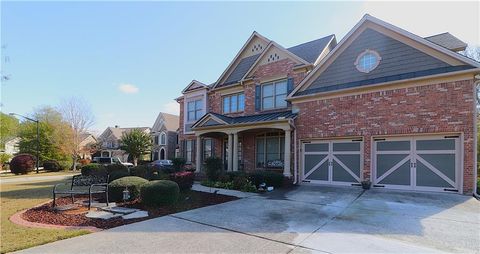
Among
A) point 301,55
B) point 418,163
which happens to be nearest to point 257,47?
point 301,55

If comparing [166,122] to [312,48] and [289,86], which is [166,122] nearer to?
[312,48]

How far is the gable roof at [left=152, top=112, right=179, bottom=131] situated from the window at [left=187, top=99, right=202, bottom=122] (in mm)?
24961

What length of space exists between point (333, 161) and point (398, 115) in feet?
11.6

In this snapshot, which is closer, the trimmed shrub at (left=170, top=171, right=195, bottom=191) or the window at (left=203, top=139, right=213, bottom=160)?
the trimmed shrub at (left=170, top=171, right=195, bottom=191)

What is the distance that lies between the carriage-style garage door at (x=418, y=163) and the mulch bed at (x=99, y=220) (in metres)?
6.63

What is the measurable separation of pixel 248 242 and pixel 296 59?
12.4 meters

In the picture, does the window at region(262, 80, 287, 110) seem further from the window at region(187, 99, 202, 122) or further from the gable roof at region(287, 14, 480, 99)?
the window at region(187, 99, 202, 122)

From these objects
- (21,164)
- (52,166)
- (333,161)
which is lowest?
(52,166)

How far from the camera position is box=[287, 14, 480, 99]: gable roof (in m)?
10.6

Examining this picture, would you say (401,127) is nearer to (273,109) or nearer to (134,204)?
(273,109)

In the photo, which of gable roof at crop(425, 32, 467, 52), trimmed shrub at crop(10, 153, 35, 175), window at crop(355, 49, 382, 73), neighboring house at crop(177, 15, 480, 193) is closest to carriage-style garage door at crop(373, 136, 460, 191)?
neighboring house at crop(177, 15, 480, 193)

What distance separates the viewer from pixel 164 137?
1832 inches

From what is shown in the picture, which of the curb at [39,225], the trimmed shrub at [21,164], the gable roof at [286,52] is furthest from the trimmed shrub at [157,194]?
the trimmed shrub at [21,164]

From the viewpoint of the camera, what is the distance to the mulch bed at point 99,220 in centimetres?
720
